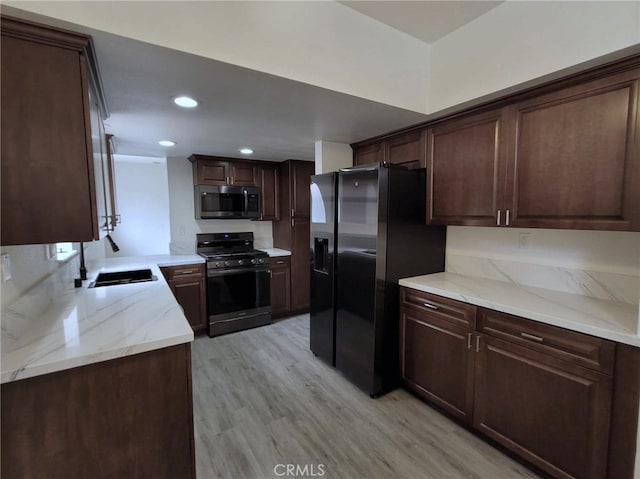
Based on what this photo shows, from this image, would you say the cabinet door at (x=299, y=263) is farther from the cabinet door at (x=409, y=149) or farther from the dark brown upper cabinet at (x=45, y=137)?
the dark brown upper cabinet at (x=45, y=137)

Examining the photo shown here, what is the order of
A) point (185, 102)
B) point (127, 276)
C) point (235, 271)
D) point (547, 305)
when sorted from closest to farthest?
point (547, 305) < point (185, 102) < point (127, 276) < point (235, 271)

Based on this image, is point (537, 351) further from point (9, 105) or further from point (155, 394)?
point (9, 105)

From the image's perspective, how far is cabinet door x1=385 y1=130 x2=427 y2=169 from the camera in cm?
250

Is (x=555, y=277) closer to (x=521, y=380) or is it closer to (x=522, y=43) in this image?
(x=521, y=380)

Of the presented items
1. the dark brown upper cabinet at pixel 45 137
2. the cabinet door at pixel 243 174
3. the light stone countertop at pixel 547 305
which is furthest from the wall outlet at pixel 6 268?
the cabinet door at pixel 243 174

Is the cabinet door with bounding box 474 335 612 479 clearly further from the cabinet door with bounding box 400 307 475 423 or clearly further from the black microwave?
the black microwave

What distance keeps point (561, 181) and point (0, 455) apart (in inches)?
111

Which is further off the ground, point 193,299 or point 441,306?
point 441,306

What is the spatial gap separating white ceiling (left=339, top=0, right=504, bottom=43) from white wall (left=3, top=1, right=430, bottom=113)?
52mm

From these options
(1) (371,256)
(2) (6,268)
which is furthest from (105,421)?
(1) (371,256)

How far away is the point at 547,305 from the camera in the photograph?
67.2 inches

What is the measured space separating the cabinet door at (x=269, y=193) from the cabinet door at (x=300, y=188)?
0.30 meters

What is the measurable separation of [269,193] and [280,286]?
1.34 meters

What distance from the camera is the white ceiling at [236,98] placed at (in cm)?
144
